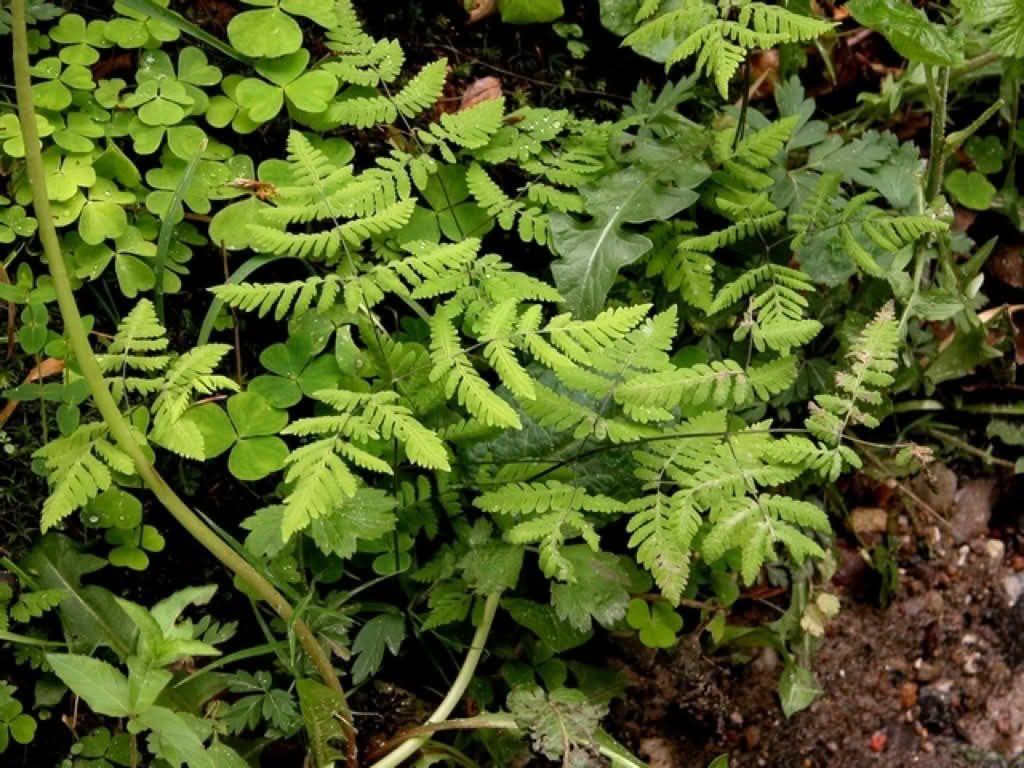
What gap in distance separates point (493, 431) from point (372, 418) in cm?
35

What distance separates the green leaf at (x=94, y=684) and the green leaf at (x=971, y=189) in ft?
8.94

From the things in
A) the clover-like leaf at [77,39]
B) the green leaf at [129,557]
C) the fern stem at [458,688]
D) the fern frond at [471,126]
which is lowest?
the fern stem at [458,688]

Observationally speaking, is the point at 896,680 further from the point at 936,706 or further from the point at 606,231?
the point at 606,231

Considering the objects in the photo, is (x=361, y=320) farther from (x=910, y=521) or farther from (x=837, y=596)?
(x=910, y=521)

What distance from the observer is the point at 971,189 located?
3061 mm

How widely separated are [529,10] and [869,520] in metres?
1.87

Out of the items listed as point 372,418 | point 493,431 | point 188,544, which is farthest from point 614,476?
point 188,544

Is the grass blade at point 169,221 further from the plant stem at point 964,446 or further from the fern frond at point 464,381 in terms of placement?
the plant stem at point 964,446

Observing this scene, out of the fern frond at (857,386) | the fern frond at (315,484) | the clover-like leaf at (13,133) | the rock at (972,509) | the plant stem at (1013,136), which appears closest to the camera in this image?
the fern frond at (315,484)

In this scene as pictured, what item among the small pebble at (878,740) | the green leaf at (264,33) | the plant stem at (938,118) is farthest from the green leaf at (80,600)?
the plant stem at (938,118)

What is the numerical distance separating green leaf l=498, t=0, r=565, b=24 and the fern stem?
1611 mm

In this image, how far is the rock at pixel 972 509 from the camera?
3.16 metres

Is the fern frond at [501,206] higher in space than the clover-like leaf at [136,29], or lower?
lower

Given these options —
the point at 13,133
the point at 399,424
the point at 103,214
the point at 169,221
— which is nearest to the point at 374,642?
the point at 399,424
